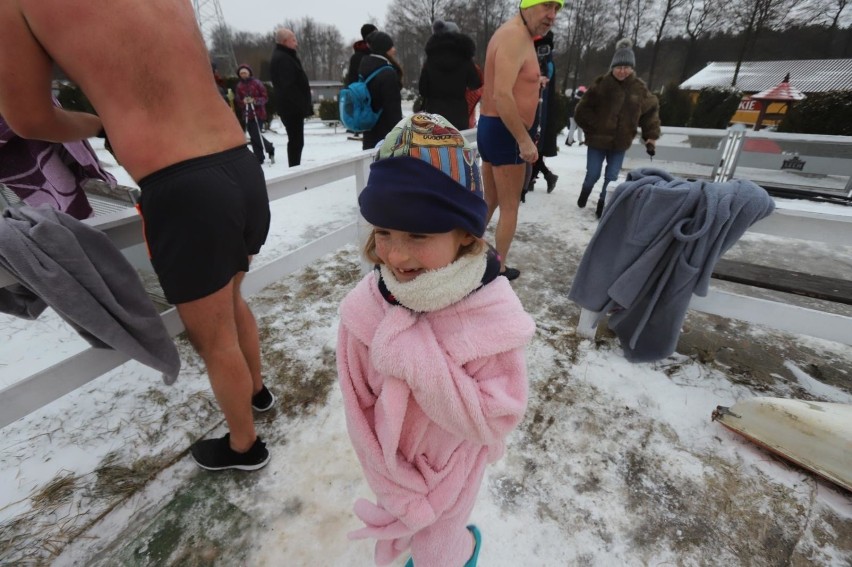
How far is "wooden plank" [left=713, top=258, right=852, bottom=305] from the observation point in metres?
2.09

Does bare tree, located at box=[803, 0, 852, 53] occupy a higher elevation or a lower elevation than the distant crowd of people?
higher

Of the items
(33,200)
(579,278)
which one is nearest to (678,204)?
(579,278)

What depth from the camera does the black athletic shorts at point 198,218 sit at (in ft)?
3.82

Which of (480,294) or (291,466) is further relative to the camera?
(291,466)

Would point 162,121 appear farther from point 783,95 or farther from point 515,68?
point 783,95

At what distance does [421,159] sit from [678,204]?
1736mm

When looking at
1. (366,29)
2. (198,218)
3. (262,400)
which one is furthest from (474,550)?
(366,29)

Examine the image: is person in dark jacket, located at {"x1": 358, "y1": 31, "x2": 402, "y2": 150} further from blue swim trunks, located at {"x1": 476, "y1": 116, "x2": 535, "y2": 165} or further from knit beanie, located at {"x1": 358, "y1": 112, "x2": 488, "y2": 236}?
knit beanie, located at {"x1": 358, "y1": 112, "x2": 488, "y2": 236}

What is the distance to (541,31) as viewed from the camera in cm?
254

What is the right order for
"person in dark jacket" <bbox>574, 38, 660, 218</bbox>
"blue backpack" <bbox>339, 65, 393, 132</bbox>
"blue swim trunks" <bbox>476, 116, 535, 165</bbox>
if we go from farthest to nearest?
1. "person in dark jacket" <bbox>574, 38, 660, 218</bbox>
2. "blue backpack" <bbox>339, 65, 393, 132</bbox>
3. "blue swim trunks" <bbox>476, 116, 535, 165</bbox>

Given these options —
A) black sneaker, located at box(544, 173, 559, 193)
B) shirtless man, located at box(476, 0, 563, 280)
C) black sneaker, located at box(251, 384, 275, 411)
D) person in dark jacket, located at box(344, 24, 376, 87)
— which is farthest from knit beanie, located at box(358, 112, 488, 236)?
black sneaker, located at box(544, 173, 559, 193)

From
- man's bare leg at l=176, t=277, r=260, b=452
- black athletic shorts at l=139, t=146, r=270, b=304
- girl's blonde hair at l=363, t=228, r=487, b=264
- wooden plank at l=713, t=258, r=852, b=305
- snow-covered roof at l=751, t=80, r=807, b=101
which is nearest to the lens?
girl's blonde hair at l=363, t=228, r=487, b=264

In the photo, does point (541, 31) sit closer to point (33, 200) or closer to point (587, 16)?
point (33, 200)

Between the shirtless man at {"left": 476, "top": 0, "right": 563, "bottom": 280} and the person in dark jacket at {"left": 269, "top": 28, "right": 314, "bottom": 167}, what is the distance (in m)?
3.37
